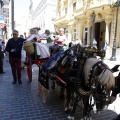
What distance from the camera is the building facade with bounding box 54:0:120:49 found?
17.9 m

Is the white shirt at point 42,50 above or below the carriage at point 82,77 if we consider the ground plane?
above

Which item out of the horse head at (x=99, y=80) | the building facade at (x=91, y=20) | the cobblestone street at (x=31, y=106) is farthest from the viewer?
the building facade at (x=91, y=20)

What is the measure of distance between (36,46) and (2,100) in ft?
5.49

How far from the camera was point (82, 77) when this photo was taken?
3355mm

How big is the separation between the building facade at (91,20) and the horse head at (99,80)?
1443cm

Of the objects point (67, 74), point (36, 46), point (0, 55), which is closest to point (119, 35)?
point (0, 55)

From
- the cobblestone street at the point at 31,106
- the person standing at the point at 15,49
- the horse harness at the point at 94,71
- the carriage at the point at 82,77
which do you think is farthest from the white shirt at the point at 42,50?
the horse harness at the point at 94,71

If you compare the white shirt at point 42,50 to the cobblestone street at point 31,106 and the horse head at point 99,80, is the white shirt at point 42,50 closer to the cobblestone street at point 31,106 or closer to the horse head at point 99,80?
the cobblestone street at point 31,106

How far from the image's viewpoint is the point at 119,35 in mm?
17875

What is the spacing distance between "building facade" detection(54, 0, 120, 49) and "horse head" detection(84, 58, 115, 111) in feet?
47.3

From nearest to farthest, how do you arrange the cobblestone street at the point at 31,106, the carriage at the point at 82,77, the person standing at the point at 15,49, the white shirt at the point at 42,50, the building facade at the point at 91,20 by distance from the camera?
the carriage at the point at 82,77
the cobblestone street at the point at 31,106
the white shirt at the point at 42,50
the person standing at the point at 15,49
the building facade at the point at 91,20

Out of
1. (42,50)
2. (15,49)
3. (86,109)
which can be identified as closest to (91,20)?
(15,49)

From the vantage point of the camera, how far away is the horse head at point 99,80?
267 cm

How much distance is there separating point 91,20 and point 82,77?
14780 mm
